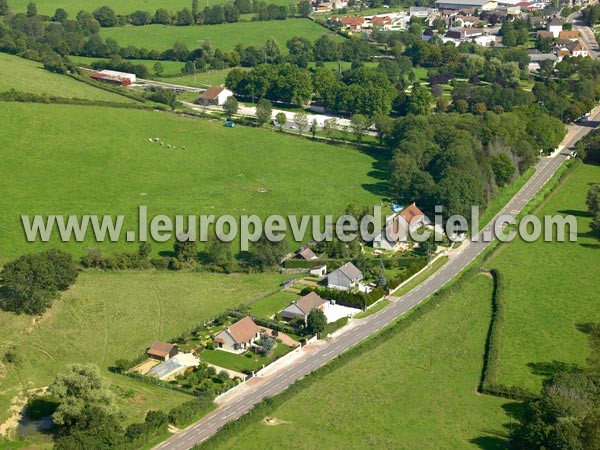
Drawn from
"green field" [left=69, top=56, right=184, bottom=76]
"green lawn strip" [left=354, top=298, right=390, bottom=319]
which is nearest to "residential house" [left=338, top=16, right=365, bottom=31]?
"green field" [left=69, top=56, right=184, bottom=76]

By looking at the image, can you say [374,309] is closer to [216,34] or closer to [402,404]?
[402,404]

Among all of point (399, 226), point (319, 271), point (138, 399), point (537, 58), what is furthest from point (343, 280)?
point (537, 58)

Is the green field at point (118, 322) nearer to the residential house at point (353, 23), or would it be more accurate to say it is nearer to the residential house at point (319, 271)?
the residential house at point (319, 271)

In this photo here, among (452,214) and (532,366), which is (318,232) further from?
(532,366)

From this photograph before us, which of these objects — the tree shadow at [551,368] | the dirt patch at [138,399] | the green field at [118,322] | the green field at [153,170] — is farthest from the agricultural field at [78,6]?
the tree shadow at [551,368]

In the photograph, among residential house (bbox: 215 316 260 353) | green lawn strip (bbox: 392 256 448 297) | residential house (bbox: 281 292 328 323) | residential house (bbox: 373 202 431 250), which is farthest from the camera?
residential house (bbox: 373 202 431 250)

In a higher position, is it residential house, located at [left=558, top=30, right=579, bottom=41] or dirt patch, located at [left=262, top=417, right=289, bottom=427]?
residential house, located at [left=558, top=30, right=579, bottom=41]

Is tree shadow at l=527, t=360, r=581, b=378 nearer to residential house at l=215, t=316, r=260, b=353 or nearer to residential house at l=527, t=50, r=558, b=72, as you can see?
residential house at l=215, t=316, r=260, b=353
